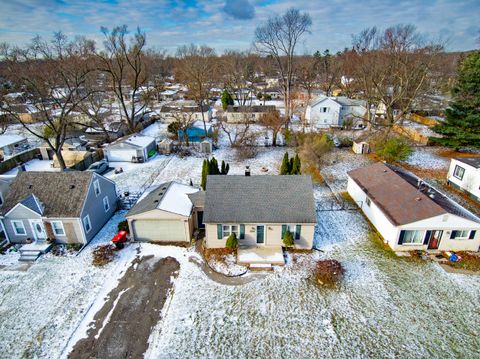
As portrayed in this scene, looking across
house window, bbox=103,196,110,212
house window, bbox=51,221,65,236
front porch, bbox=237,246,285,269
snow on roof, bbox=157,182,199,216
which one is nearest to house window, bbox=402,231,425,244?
front porch, bbox=237,246,285,269

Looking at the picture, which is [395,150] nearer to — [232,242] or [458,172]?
[458,172]

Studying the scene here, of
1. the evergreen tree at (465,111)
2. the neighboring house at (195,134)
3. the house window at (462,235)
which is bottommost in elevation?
the house window at (462,235)

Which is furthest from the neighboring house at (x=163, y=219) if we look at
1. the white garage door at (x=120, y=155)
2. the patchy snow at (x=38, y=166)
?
the patchy snow at (x=38, y=166)

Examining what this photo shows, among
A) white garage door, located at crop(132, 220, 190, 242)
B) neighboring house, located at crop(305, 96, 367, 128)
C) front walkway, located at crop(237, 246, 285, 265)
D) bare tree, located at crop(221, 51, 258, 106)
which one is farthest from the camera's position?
bare tree, located at crop(221, 51, 258, 106)

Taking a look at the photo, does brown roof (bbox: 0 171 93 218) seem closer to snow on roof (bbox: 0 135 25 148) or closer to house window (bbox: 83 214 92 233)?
house window (bbox: 83 214 92 233)

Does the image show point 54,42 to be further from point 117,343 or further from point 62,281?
point 117,343

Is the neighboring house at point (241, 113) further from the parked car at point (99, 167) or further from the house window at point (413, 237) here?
the house window at point (413, 237)
